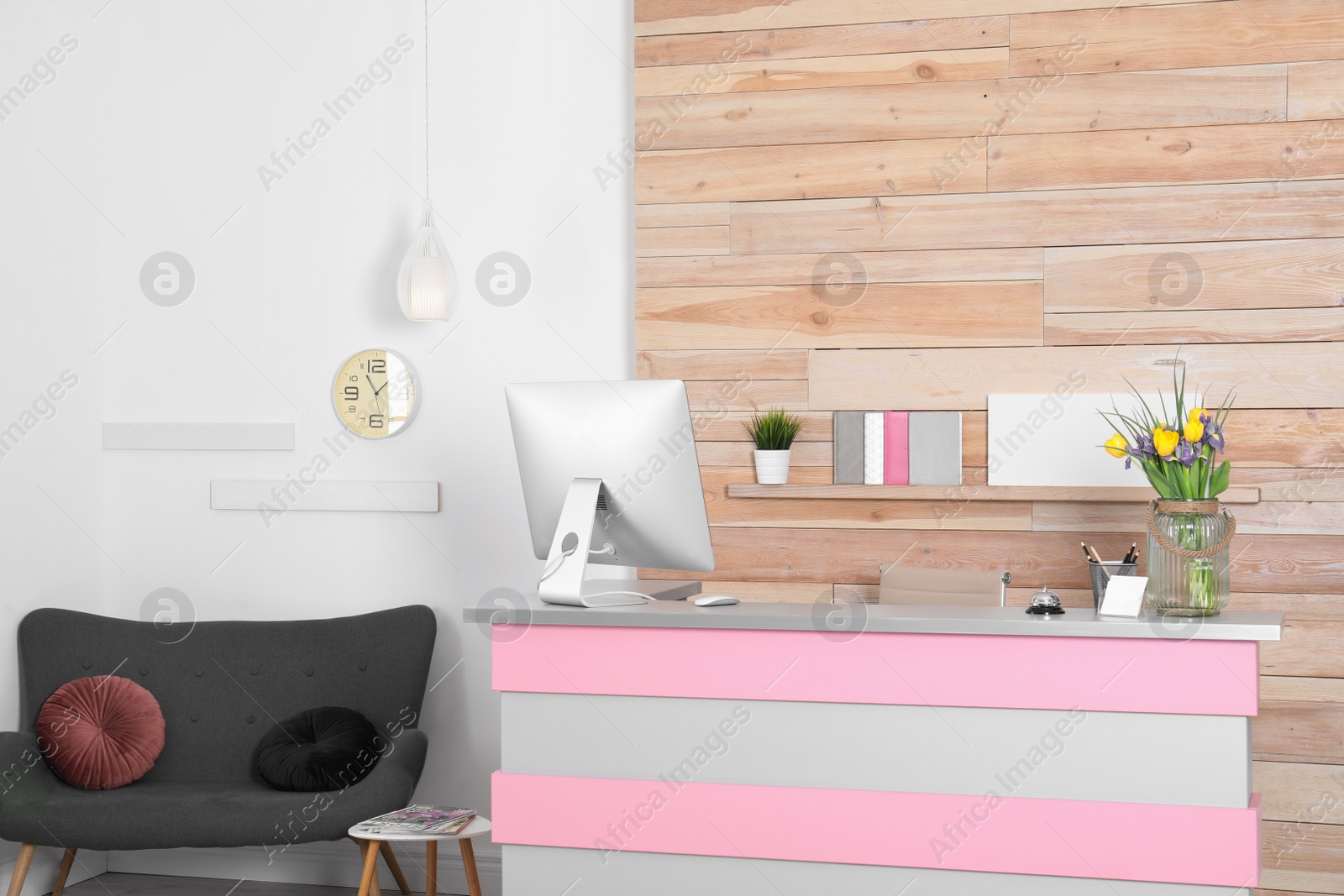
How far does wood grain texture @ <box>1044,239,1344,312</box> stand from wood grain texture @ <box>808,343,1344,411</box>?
13 centimetres

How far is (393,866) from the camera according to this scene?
3.57 meters

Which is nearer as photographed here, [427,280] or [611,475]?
[611,475]

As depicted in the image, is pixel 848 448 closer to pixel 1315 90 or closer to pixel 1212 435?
pixel 1212 435

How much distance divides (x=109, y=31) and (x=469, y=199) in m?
1.47

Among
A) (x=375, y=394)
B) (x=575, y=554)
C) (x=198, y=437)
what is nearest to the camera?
(x=575, y=554)

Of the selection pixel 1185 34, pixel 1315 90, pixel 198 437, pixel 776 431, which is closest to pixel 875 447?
pixel 776 431

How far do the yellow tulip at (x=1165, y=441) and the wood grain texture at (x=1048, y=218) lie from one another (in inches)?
48.7

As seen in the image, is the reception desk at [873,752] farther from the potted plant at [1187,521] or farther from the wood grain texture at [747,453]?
the wood grain texture at [747,453]

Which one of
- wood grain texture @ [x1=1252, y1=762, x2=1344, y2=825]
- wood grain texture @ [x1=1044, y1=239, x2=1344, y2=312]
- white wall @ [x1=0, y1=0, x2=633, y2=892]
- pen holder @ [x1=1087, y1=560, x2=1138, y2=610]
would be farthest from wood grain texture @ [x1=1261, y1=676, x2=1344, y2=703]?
white wall @ [x1=0, y1=0, x2=633, y2=892]

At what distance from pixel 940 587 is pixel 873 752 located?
1.12m

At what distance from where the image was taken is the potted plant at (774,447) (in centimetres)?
350

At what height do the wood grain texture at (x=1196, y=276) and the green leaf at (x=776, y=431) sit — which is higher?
the wood grain texture at (x=1196, y=276)

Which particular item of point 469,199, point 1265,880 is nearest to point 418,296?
point 469,199

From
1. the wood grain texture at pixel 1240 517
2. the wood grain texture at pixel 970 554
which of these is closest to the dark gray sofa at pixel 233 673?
the wood grain texture at pixel 970 554
